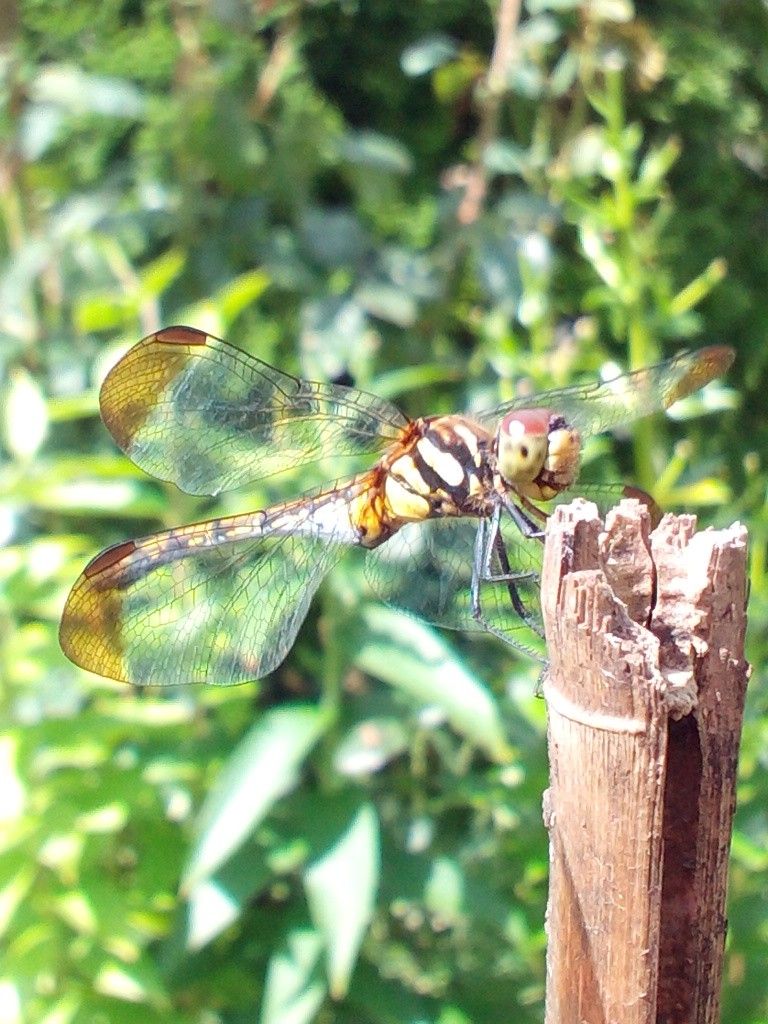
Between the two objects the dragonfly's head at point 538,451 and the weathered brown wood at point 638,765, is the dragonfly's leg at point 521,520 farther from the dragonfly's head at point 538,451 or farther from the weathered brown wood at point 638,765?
the weathered brown wood at point 638,765

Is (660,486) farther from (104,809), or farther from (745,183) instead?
(745,183)

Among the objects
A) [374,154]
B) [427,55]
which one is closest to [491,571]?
[374,154]

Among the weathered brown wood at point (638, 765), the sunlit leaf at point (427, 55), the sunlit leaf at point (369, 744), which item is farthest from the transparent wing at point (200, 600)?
the sunlit leaf at point (427, 55)

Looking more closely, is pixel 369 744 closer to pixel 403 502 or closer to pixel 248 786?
pixel 248 786

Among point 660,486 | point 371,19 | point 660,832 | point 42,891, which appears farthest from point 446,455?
point 371,19

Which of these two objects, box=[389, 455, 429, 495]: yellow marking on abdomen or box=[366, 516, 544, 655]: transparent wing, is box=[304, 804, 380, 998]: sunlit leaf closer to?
box=[366, 516, 544, 655]: transparent wing

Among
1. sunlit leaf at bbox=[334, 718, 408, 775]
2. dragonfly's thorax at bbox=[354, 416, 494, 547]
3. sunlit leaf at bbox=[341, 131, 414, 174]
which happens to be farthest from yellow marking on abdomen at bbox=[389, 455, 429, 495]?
sunlit leaf at bbox=[341, 131, 414, 174]
